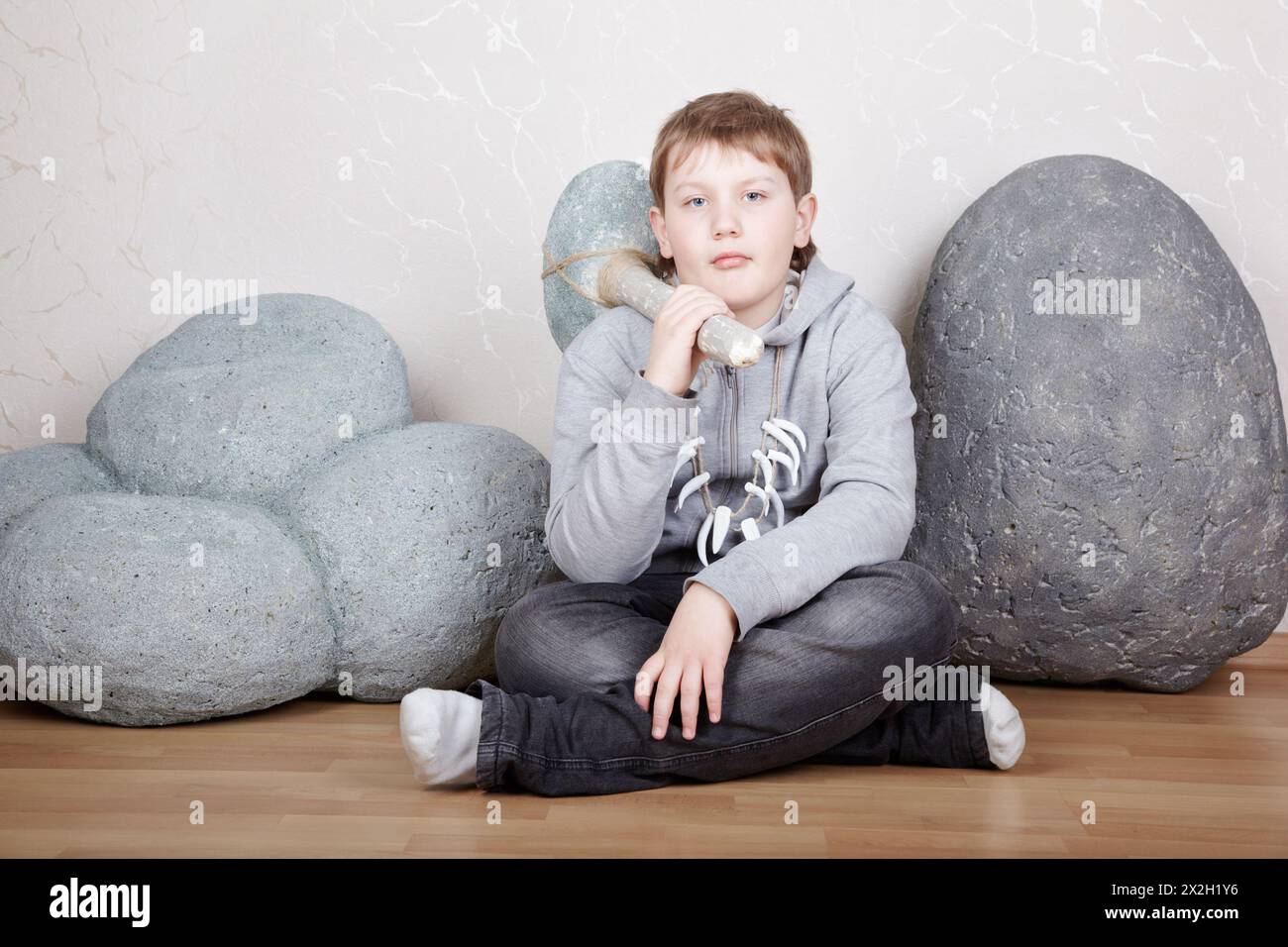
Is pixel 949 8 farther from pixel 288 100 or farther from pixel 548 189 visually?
pixel 288 100

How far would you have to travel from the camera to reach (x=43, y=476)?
1.74m

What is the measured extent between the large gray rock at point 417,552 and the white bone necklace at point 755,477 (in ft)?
1.05

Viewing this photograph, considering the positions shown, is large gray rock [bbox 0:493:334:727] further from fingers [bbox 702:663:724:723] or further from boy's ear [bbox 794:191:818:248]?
boy's ear [bbox 794:191:818:248]

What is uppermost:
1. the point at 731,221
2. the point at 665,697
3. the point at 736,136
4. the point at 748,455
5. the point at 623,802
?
the point at 736,136

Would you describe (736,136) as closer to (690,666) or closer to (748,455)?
(748,455)

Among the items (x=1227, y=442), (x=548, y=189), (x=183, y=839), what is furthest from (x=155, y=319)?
(x=1227, y=442)

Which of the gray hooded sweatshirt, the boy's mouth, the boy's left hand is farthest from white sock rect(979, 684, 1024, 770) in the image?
the boy's mouth

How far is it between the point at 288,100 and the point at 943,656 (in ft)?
4.59

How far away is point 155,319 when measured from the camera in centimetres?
213

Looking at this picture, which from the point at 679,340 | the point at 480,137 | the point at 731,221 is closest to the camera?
the point at 679,340

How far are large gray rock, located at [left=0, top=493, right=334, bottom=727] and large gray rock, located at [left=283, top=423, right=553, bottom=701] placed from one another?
8 centimetres

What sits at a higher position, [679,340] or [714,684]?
[679,340]

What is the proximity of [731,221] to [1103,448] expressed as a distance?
620 millimetres

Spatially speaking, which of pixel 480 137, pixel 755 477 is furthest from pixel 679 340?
pixel 480 137
